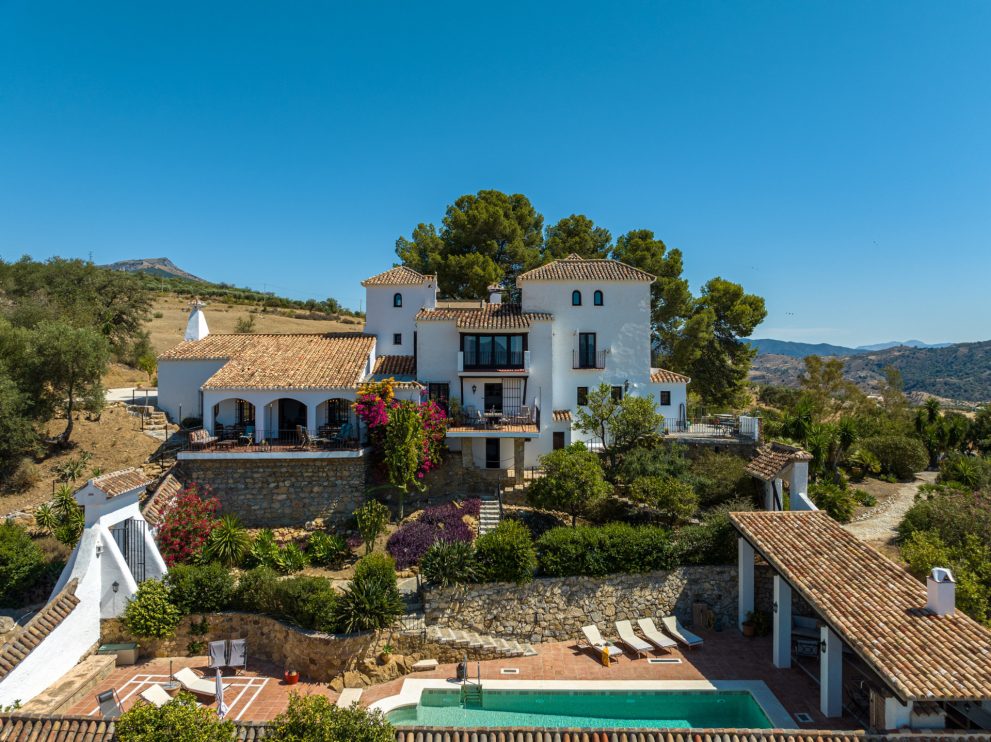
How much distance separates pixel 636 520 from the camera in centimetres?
2111

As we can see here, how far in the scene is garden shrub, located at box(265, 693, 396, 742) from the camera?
9.53 metres

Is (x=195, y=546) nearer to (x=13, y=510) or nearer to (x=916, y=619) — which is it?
(x=13, y=510)

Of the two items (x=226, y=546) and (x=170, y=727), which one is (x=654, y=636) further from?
(x=226, y=546)

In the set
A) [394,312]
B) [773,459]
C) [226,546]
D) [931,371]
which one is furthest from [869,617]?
[931,371]

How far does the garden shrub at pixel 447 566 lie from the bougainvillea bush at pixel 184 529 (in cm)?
762

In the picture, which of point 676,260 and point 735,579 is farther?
point 676,260

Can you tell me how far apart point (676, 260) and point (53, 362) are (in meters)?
30.7

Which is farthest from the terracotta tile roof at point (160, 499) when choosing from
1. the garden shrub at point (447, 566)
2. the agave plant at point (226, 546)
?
the garden shrub at point (447, 566)

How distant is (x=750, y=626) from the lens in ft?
57.6

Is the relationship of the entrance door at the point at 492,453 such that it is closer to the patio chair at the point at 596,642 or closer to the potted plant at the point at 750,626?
the patio chair at the point at 596,642

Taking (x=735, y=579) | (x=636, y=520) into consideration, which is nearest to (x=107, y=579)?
(x=636, y=520)

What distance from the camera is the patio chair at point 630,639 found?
1662 centimetres

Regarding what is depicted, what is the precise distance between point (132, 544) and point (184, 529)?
179cm

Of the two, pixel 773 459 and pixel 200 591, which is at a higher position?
pixel 773 459
